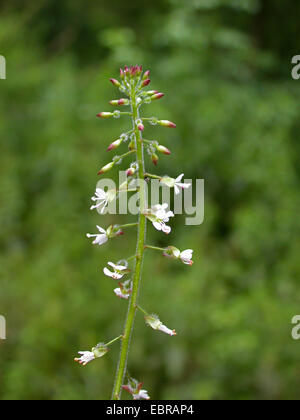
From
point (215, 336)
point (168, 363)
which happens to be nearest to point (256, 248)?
point (215, 336)

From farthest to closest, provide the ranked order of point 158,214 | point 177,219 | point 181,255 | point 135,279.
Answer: point 177,219 → point 181,255 → point 158,214 → point 135,279

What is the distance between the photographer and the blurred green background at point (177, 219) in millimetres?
5410

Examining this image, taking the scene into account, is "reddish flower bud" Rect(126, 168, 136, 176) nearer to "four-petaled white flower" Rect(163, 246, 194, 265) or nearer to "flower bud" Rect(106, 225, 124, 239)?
"flower bud" Rect(106, 225, 124, 239)

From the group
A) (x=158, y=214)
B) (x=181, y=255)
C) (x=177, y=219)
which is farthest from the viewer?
(x=177, y=219)

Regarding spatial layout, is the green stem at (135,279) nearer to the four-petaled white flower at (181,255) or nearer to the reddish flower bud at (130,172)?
the reddish flower bud at (130,172)

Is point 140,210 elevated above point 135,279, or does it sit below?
above

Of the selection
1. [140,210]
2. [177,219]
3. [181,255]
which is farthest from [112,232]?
[177,219]

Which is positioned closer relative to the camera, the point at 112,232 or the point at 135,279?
the point at 135,279

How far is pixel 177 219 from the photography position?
812 cm

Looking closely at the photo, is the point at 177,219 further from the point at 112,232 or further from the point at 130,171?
the point at 130,171

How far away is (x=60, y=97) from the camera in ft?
31.6

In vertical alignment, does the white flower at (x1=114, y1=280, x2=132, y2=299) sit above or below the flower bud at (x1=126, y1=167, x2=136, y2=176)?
below

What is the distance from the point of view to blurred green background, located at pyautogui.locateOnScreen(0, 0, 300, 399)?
5.41 meters

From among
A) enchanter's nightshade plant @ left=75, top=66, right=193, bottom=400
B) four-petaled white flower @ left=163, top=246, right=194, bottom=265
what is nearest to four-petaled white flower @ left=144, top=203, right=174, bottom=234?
enchanter's nightshade plant @ left=75, top=66, right=193, bottom=400
